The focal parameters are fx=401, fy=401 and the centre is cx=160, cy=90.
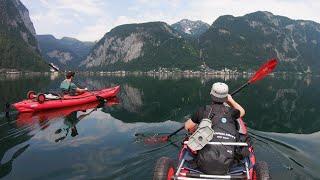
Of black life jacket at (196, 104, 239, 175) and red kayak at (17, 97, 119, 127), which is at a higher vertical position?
black life jacket at (196, 104, 239, 175)

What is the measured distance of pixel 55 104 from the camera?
32.0 meters

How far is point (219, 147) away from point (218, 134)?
0.36 m

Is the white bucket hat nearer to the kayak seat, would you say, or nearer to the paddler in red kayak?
the kayak seat

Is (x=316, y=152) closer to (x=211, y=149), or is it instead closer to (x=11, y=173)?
(x=211, y=149)

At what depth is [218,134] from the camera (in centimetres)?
984

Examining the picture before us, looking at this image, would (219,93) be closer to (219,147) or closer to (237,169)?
(219,147)

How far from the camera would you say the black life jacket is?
9523 millimetres

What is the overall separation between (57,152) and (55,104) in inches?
608

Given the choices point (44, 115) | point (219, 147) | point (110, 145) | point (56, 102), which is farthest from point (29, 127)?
point (219, 147)

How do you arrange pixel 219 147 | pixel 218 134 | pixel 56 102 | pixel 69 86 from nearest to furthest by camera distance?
pixel 219 147, pixel 218 134, pixel 56 102, pixel 69 86

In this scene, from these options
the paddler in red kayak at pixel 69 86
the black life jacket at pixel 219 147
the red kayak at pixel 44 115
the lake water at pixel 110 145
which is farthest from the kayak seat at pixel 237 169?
the paddler in red kayak at pixel 69 86

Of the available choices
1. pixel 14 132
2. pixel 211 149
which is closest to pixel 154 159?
pixel 211 149

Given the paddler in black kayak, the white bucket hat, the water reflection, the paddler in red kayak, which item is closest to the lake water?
the water reflection

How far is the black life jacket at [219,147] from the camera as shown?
9.52 meters
